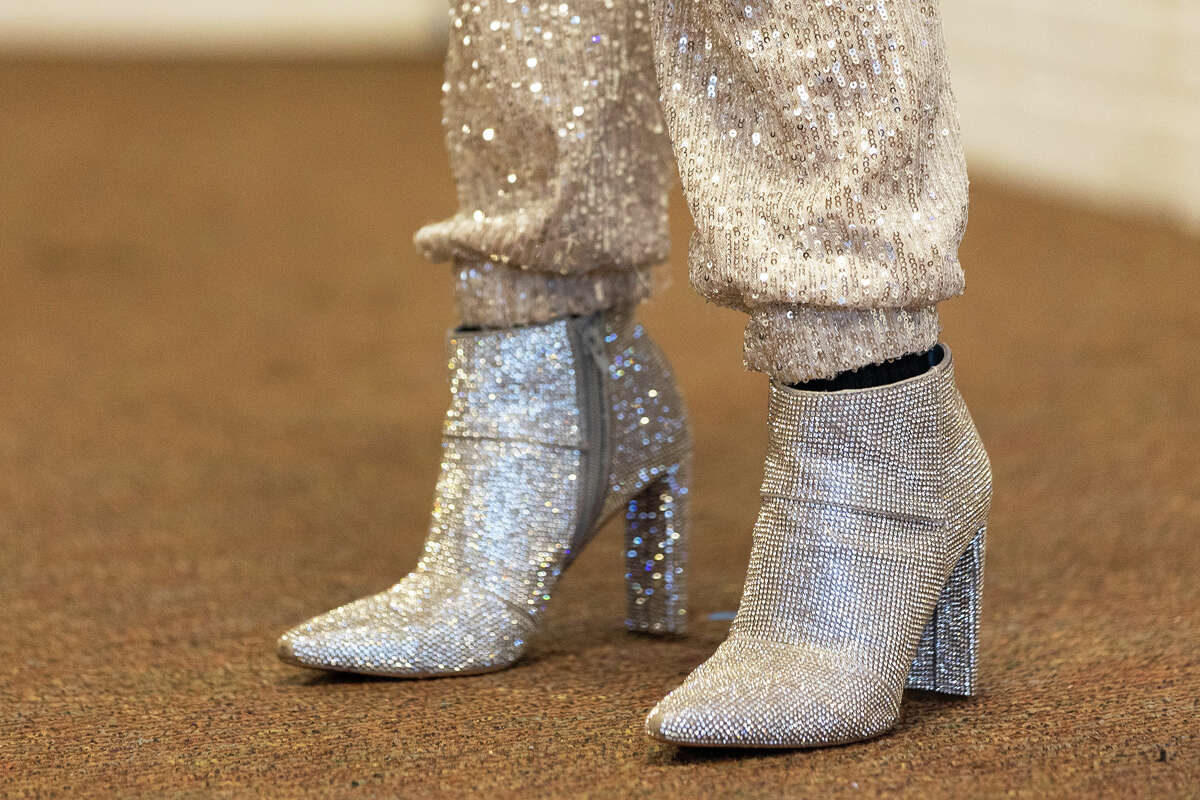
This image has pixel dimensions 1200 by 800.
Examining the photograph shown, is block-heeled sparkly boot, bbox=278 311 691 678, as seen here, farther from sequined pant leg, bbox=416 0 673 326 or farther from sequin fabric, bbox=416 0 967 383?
sequin fabric, bbox=416 0 967 383

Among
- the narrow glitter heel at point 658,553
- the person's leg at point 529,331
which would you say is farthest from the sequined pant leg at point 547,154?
the narrow glitter heel at point 658,553

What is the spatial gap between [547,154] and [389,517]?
→ 441 mm

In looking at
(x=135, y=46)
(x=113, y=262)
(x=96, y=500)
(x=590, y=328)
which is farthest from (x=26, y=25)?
(x=590, y=328)

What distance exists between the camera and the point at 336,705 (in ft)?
2.24

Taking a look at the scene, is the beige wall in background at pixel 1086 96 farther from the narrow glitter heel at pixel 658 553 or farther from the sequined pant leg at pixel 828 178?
the sequined pant leg at pixel 828 178

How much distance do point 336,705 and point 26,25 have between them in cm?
453

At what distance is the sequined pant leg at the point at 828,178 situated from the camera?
59 cm

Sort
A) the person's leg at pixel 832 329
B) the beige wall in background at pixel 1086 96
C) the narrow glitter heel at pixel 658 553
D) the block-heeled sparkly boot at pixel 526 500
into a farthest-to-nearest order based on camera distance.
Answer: the beige wall in background at pixel 1086 96 → the narrow glitter heel at pixel 658 553 → the block-heeled sparkly boot at pixel 526 500 → the person's leg at pixel 832 329

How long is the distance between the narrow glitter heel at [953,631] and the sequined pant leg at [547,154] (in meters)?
0.25

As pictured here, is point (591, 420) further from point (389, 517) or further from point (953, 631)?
point (389, 517)

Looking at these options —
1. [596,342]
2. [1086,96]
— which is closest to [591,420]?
[596,342]

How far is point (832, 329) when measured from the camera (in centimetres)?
61

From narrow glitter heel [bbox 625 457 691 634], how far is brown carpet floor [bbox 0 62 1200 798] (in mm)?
20

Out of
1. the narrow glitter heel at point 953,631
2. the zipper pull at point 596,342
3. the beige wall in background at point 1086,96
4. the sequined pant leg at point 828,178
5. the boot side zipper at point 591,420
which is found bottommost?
the narrow glitter heel at point 953,631
